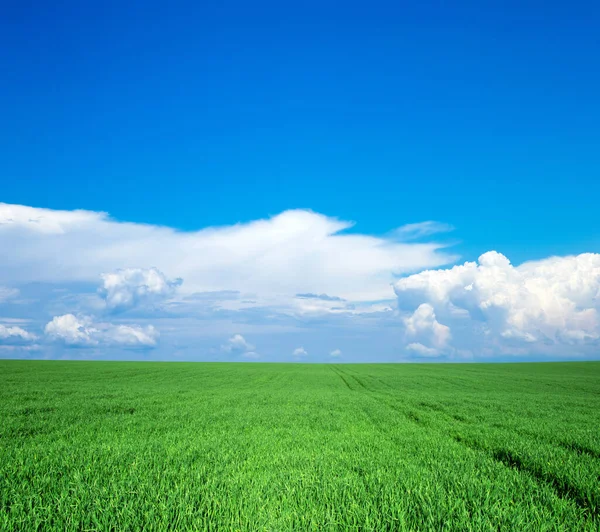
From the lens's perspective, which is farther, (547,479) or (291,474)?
(547,479)

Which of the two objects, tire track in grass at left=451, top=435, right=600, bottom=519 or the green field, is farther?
tire track in grass at left=451, top=435, right=600, bottom=519

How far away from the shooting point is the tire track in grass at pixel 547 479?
667cm

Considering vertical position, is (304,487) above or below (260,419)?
above

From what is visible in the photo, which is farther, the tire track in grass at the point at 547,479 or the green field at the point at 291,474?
the tire track in grass at the point at 547,479

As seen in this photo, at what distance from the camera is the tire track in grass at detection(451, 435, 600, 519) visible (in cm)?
667

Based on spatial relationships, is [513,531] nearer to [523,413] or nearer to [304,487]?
[304,487]

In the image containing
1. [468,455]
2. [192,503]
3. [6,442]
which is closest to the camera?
[192,503]

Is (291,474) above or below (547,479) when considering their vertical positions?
above

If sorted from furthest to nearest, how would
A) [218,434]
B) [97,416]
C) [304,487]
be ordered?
[97,416] < [218,434] < [304,487]

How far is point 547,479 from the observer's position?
26.5ft

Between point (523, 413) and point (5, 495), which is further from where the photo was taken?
point (523, 413)

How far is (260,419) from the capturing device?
1612 cm

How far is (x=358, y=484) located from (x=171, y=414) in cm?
1219

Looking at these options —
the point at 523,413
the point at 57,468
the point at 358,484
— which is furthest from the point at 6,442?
the point at 523,413
